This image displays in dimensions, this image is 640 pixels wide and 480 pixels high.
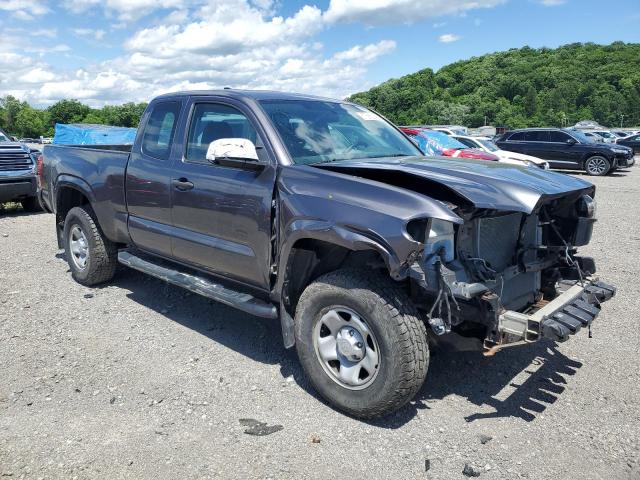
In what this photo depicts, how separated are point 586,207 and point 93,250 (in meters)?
4.63

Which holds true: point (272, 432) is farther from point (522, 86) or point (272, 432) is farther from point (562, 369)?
point (522, 86)

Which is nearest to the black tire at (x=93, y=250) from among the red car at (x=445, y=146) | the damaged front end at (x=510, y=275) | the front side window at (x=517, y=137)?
the damaged front end at (x=510, y=275)

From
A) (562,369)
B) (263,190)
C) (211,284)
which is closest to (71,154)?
(211,284)

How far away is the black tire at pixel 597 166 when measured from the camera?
19.6m

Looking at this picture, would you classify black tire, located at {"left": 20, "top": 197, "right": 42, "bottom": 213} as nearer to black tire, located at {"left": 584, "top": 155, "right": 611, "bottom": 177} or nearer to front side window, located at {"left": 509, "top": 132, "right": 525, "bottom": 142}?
front side window, located at {"left": 509, "top": 132, "right": 525, "bottom": 142}

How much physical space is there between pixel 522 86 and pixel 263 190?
337 ft

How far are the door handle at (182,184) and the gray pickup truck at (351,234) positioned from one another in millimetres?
18

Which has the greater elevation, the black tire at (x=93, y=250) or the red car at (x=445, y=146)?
the red car at (x=445, y=146)

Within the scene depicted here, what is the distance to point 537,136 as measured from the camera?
68.6 feet

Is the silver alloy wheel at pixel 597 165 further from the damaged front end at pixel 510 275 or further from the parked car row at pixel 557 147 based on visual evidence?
the damaged front end at pixel 510 275

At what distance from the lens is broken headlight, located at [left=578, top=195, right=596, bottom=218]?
3.86 metres

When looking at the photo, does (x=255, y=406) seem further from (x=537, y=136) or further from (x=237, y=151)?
(x=537, y=136)

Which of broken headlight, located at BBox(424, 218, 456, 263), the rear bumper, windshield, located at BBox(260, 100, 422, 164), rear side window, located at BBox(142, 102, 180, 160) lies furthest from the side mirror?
the rear bumper

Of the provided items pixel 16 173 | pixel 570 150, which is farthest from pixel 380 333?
pixel 570 150
